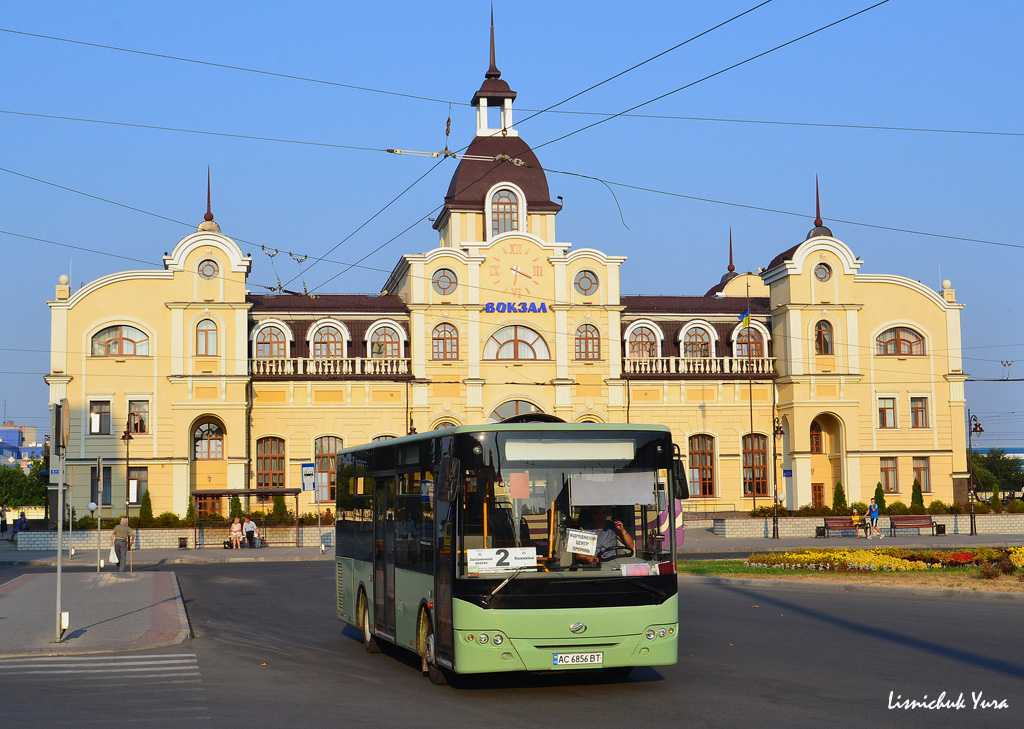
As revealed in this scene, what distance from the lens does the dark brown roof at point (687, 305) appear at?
5525cm

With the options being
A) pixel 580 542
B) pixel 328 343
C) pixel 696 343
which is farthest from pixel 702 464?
Answer: pixel 580 542

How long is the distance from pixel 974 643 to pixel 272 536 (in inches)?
1360

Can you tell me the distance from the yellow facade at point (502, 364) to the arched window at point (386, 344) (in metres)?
0.10

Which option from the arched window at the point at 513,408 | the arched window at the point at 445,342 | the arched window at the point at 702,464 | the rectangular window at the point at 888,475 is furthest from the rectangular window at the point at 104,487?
the rectangular window at the point at 888,475

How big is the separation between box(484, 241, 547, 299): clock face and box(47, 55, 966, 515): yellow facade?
73mm

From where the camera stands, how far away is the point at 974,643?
14367 mm

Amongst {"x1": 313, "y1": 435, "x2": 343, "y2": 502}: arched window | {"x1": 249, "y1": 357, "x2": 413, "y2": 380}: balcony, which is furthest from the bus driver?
{"x1": 249, "y1": 357, "x2": 413, "y2": 380}: balcony

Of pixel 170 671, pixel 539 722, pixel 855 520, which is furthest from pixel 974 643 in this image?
pixel 855 520

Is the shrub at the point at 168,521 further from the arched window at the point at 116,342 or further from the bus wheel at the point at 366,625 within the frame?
the bus wheel at the point at 366,625

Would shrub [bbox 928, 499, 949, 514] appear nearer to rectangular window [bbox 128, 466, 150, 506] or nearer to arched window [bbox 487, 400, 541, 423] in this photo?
arched window [bbox 487, 400, 541, 423]

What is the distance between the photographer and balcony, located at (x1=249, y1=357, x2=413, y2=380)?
50.7 meters

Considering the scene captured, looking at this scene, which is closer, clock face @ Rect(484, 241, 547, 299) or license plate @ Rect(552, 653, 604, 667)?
license plate @ Rect(552, 653, 604, 667)

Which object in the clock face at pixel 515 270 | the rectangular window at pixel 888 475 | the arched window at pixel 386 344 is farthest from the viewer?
the rectangular window at pixel 888 475

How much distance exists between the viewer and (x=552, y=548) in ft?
36.7
